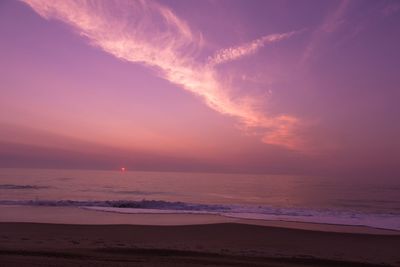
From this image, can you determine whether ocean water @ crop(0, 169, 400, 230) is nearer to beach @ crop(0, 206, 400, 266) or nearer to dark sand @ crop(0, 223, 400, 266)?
beach @ crop(0, 206, 400, 266)

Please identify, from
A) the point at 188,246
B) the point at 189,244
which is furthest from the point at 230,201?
the point at 188,246

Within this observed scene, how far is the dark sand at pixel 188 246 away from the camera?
31.0 feet

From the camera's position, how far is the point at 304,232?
17.1 metres

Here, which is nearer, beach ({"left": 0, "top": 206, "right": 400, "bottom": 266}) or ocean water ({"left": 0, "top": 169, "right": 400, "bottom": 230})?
beach ({"left": 0, "top": 206, "right": 400, "bottom": 266})

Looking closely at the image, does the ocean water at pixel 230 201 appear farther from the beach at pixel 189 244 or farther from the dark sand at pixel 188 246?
the dark sand at pixel 188 246

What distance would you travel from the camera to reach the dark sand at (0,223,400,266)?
372 inches

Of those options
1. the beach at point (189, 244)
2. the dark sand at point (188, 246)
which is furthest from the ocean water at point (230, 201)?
the dark sand at point (188, 246)

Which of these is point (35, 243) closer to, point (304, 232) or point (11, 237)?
point (11, 237)

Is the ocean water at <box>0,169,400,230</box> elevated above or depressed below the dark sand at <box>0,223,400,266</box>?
above

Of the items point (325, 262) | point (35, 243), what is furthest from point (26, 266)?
point (325, 262)

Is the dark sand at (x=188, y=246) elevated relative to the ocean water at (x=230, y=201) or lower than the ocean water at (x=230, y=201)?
lower

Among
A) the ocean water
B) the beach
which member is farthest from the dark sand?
the ocean water

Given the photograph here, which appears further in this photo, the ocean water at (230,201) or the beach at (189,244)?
the ocean water at (230,201)

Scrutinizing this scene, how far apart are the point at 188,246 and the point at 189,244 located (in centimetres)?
57
